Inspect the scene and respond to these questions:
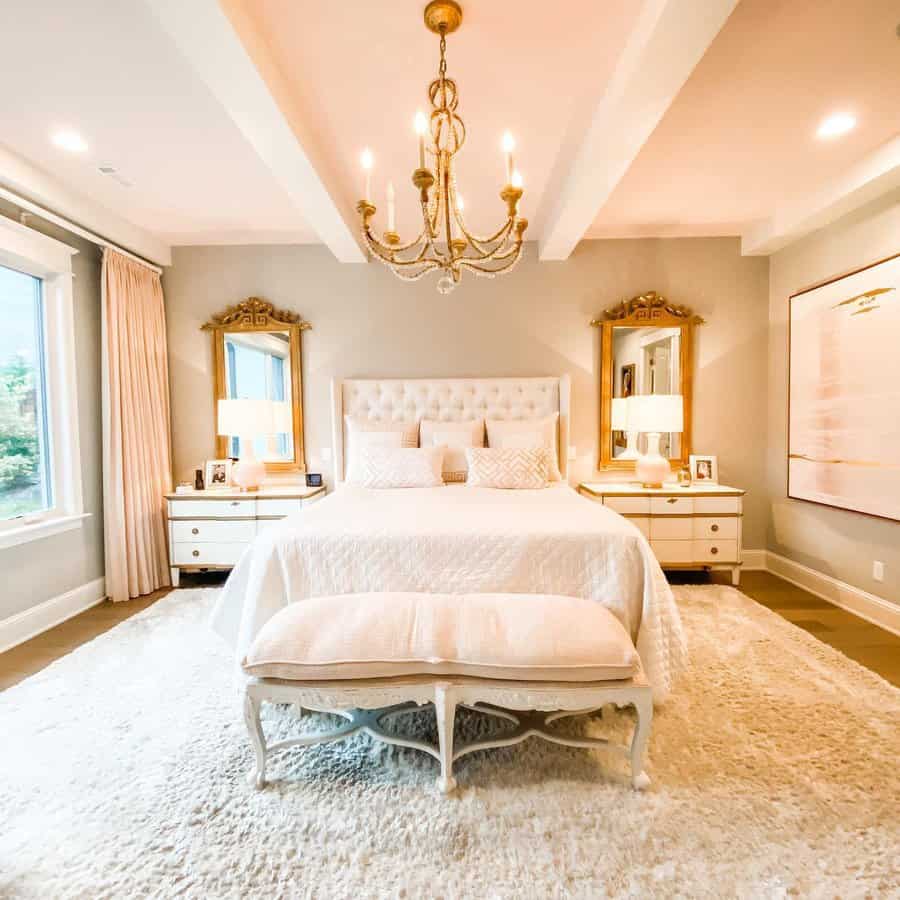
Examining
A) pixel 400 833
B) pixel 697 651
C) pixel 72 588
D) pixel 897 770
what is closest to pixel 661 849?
pixel 400 833

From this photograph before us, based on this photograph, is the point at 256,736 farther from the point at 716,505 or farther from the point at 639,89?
the point at 716,505

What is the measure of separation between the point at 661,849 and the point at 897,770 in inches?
39.8

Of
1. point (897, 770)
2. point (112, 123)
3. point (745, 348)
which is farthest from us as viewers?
point (745, 348)

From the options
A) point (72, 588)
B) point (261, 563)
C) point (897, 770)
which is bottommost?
point (897, 770)

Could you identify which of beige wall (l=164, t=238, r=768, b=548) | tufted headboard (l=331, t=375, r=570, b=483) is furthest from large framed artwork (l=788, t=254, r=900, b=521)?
tufted headboard (l=331, t=375, r=570, b=483)

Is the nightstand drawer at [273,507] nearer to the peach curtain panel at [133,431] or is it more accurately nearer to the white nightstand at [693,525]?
the peach curtain panel at [133,431]

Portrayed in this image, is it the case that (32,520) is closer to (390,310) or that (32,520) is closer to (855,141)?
(390,310)

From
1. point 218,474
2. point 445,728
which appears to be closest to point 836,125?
point 445,728

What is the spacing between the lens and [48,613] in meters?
2.97

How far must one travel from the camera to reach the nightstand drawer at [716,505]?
11.6 ft

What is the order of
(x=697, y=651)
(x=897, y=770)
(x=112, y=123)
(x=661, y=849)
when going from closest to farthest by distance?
1. (x=661, y=849)
2. (x=897, y=770)
3. (x=112, y=123)
4. (x=697, y=651)

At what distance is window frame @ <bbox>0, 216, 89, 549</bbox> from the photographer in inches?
120

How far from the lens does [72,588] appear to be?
10.5 feet

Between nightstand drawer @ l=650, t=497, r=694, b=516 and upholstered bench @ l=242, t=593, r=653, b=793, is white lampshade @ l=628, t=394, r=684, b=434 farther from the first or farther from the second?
upholstered bench @ l=242, t=593, r=653, b=793
